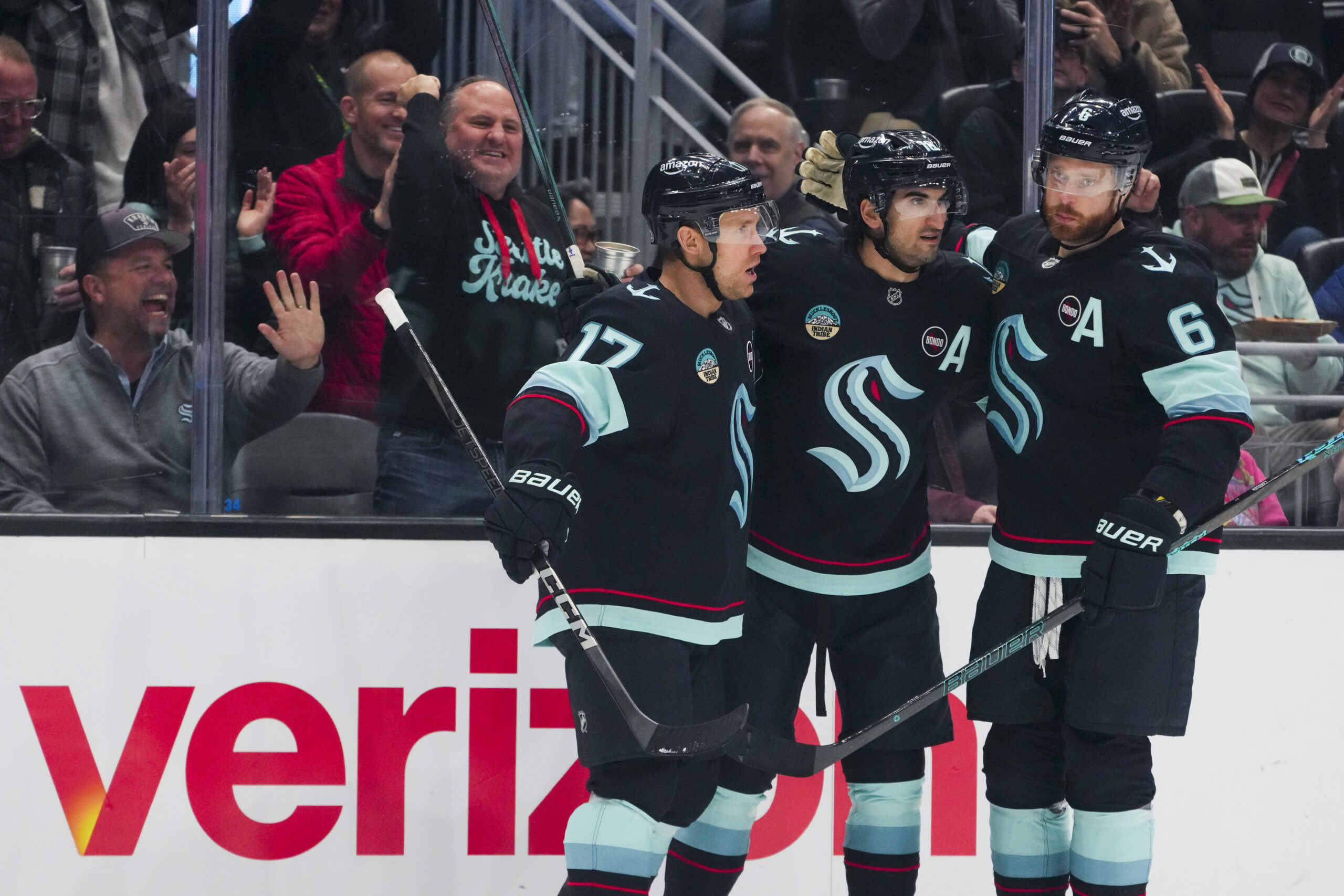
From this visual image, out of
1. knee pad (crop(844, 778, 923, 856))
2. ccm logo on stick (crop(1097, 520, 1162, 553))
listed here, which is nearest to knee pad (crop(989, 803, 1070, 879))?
knee pad (crop(844, 778, 923, 856))

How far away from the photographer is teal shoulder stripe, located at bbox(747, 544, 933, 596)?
90.8 inches

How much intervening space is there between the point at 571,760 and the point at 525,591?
14.4 inches

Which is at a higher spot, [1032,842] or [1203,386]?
[1203,386]

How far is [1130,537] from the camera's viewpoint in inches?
80.6

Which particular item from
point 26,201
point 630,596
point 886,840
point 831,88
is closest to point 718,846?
point 886,840

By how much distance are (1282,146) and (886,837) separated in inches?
71.6

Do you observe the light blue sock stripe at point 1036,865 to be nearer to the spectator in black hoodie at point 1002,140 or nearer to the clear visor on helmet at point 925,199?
the clear visor on helmet at point 925,199

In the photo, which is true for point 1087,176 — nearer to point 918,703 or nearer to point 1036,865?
point 918,703

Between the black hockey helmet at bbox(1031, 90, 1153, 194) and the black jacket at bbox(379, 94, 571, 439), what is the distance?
3.56 ft

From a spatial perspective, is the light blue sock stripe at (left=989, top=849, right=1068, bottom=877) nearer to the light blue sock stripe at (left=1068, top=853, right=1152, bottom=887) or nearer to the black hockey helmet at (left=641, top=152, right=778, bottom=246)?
the light blue sock stripe at (left=1068, top=853, right=1152, bottom=887)

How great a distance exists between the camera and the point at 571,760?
2758mm

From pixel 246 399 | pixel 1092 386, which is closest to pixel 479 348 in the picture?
pixel 246 399

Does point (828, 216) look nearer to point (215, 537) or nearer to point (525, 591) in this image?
point (525, 591)

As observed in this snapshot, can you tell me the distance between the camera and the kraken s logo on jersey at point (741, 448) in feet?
7.09
